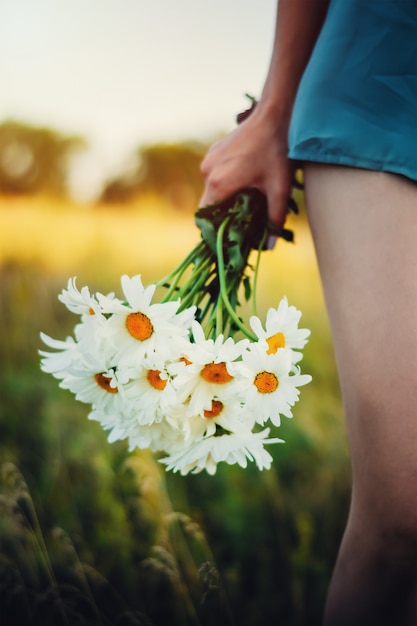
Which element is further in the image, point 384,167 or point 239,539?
point 239,539

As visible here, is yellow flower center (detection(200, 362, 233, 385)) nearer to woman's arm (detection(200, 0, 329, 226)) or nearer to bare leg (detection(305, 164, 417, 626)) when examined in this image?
bare leg (detection(305, 164, 417, 626))

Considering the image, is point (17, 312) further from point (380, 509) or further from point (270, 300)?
point (380, 509)

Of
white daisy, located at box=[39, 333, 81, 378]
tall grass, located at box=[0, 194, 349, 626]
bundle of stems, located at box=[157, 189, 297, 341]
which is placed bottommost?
tall grass, located at box=[0, 194, 349, 626]

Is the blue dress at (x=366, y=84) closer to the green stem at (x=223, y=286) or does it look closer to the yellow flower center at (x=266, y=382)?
the green stem at (x=223, y=286)

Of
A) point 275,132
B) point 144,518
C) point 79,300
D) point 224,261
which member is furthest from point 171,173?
point 79,300

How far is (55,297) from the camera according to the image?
2893 mm

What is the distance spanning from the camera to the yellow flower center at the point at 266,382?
0.77 meters

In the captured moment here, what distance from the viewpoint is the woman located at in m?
0.96

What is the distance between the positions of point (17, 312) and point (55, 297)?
0.61ft

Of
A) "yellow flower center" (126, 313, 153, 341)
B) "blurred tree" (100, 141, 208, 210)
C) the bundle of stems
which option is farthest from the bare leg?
"blurred tree" (100, 141, 208, 210)

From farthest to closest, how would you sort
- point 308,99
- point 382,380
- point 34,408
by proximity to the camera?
point 34,408
point 308,99
point 382,380

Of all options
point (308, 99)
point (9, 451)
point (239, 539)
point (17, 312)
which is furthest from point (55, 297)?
point (308, 99)

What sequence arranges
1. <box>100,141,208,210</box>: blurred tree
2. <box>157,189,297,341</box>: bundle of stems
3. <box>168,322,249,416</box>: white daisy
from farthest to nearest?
<box>100,141,208,210</box>: blurred tree → <box>157,189,297,341</box>: bundle of stems → <box>168,322,249,416</box>: white daisy

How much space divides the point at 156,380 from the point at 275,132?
620 millimetres
